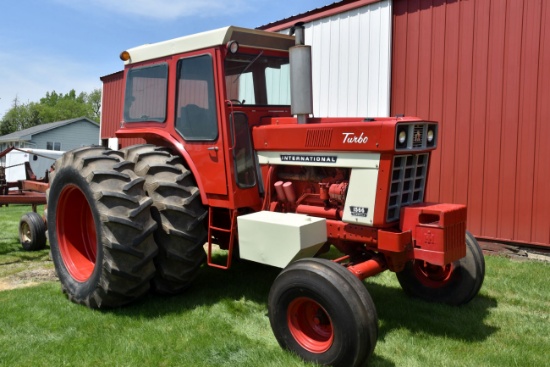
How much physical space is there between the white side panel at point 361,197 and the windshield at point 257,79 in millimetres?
1168

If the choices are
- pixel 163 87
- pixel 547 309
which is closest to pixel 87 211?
pixel 163 87

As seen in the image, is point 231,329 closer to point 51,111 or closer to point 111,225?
point 111,225

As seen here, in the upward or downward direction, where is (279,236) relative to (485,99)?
downward

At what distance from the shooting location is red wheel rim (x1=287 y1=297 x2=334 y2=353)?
11.6 ft

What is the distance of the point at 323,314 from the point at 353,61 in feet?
19.2

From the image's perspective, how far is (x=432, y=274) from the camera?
4863 mm

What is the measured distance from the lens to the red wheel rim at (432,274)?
187 inches

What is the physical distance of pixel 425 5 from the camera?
7645mm

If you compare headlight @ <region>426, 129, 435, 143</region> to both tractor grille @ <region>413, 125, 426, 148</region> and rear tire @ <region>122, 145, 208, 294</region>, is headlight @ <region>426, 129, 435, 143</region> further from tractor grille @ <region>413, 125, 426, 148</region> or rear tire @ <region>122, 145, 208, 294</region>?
rear tire @ <region>122, 145, 208, 294</region>

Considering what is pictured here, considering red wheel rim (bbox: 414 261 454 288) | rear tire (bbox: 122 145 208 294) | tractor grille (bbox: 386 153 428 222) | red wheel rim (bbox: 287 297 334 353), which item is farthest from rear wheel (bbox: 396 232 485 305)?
rear tire (bbox: 122 145 208 294)

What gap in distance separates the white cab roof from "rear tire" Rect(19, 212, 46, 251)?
3247 mm

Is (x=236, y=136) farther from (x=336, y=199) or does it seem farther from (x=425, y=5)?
(x=425, y=5)

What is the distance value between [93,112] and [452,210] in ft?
281

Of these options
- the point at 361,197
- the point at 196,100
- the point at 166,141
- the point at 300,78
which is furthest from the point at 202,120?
the point at 361,197
